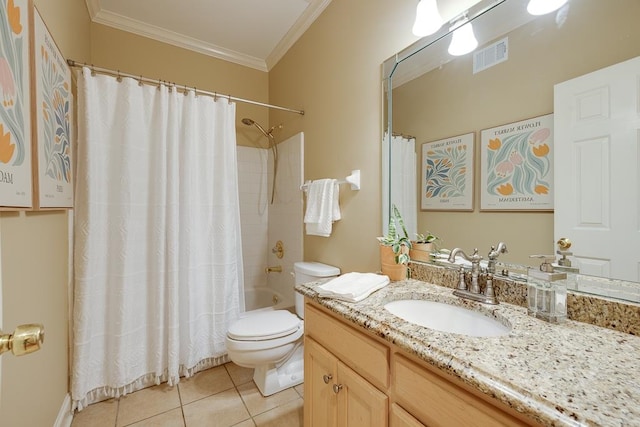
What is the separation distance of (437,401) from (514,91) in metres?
1.03

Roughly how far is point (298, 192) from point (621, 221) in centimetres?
183

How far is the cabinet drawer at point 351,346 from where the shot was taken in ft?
2.53

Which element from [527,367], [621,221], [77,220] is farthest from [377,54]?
[77,220]

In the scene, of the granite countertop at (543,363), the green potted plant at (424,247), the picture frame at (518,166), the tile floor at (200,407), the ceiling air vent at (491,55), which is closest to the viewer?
the granite countertop at (543,363)

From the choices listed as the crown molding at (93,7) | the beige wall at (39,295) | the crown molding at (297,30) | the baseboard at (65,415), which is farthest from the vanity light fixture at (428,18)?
the baseboard at (65,415)

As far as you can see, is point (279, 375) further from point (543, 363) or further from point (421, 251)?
point (543, 363)

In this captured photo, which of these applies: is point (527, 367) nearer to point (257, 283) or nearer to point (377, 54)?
point (377, 54)

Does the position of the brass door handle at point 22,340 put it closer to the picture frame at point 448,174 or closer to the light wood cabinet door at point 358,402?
the light wood cabinet door at point 358,402

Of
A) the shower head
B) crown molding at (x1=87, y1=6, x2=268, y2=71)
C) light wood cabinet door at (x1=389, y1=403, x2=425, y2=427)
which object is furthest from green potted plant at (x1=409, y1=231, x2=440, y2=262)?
crown molding at (x1=87, y1=6, x2=268, y2=71)

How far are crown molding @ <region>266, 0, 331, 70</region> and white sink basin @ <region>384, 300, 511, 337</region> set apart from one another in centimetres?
202

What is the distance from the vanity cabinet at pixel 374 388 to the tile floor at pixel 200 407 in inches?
20.1

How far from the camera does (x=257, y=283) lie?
276cm

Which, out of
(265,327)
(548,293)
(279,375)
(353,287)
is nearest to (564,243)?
(548,293)

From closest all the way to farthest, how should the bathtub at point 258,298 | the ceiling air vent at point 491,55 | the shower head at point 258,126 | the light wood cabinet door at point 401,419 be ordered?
the light wood cabinet door at point 401,419, the ceiling air vent at point 491,55, the shower head at point 258,126, the bathtub at point 258,298
